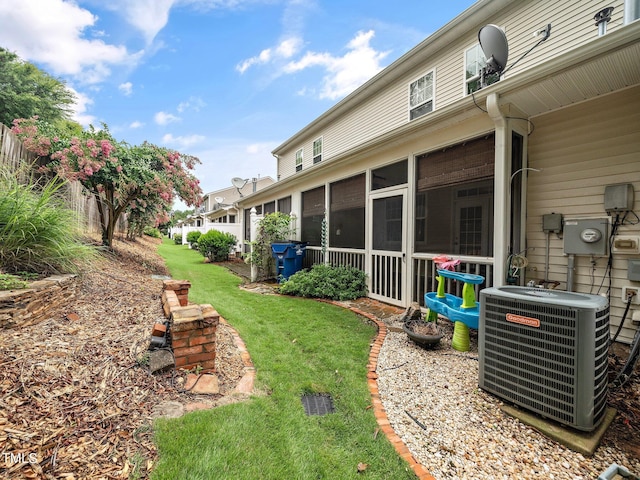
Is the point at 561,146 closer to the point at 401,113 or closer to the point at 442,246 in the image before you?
the point at 442,246

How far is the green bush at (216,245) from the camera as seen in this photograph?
12.6 m

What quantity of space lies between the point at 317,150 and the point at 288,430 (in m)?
11.3

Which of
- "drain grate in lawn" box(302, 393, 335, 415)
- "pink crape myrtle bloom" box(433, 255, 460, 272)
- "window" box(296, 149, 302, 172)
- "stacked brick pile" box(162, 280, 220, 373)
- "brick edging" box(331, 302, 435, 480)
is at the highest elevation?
"window" box(296, 149, 302, 172)

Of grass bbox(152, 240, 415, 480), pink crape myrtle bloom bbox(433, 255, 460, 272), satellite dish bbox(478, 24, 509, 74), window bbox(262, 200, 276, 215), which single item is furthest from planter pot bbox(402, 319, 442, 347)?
window bbox(262, 200, 276, 215)

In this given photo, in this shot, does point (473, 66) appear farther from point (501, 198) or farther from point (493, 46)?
point (501, 198)

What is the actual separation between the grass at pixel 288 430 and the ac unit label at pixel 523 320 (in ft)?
4.23

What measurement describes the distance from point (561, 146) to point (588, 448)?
3292 mm

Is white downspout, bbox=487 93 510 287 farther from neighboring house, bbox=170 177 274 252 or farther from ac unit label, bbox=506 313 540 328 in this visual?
neighboring house, bbox=170 177 274 252

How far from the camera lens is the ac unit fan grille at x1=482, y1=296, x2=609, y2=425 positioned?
1.91 m

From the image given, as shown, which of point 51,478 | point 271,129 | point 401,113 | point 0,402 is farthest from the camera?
point 271,129


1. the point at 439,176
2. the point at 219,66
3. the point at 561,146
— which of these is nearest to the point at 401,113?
the point at 439,176

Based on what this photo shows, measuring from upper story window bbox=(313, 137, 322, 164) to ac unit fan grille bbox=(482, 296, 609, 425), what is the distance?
10.5 m

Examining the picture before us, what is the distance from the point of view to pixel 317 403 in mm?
2406

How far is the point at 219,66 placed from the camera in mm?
9805
